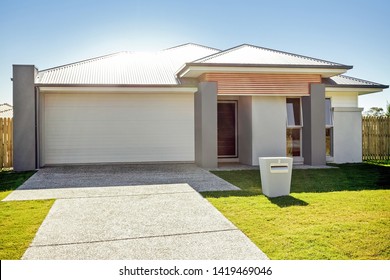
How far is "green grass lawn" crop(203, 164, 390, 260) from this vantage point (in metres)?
4.33

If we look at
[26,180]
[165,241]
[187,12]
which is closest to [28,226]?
[165,241]

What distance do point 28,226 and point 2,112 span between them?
12.5 m

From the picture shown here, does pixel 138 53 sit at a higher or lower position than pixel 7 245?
higher

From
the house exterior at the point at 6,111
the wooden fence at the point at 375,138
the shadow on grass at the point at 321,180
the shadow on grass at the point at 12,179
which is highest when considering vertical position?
the house exterior at the point at 6,111

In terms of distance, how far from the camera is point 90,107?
13914 mm

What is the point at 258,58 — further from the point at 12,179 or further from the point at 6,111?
the point at 6,111

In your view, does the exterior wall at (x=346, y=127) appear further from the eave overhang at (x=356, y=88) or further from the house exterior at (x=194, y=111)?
the eave overhang at (x=356, y=88)

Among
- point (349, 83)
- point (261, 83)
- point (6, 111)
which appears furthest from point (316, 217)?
point (6, 111)

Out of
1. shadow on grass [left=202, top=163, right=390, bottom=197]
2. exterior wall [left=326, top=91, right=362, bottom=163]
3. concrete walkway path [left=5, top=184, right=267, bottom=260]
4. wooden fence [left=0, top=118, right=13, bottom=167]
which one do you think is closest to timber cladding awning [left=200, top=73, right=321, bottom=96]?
exterior wall [left=326, top=91, right=362, bottom=163]

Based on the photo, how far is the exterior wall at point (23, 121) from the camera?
12.6 metres

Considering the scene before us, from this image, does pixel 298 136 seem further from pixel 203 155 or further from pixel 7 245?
pixel 7 245

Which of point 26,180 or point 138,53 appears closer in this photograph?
point 26,180

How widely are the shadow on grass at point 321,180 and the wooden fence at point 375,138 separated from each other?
3370 mm

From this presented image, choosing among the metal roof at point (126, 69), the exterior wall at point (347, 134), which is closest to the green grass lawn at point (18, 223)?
the metal roof at point (126, 69)
